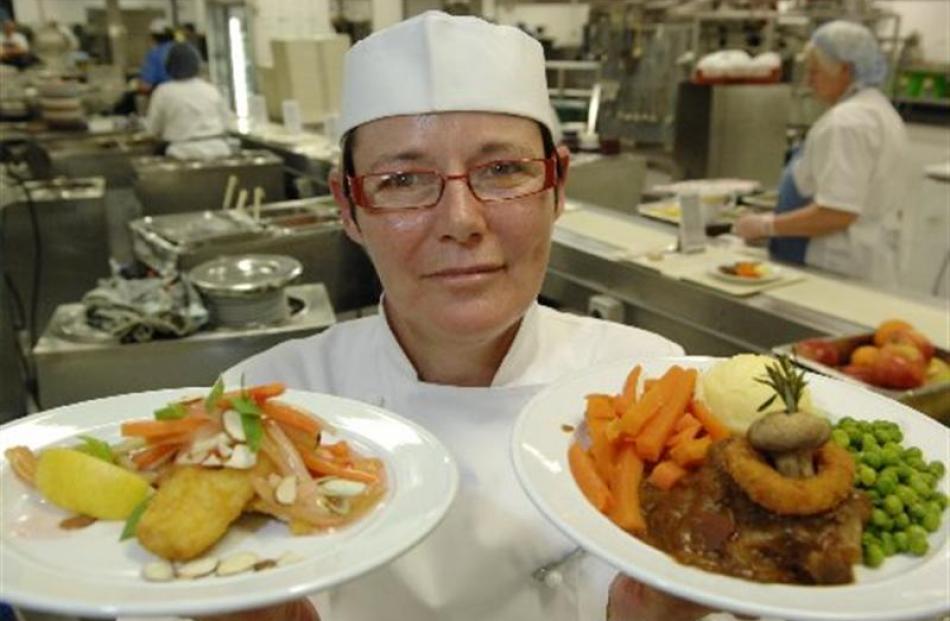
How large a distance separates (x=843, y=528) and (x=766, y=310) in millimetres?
1650

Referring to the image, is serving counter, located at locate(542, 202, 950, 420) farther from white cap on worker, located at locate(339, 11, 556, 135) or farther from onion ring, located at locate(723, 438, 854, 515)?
onion ring, located at locate(723, 438, 854, 515)

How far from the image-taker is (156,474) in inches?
42.3

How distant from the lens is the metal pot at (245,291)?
9.40ft

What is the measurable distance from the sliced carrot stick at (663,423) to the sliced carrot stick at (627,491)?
16 mm

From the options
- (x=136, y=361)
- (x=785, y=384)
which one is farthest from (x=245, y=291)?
(x=785, y=384)

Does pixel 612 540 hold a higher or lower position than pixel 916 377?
higher

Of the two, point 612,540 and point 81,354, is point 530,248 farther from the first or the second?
point 81,354

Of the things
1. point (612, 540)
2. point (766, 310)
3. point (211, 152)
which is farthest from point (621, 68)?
point (612, 540)

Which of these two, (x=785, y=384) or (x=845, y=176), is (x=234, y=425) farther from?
(x=845, y=176)

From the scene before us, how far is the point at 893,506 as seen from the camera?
98cm

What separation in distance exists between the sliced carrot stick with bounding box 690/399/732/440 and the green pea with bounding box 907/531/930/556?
24 cm

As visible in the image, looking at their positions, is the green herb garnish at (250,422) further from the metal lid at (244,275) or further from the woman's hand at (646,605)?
the metal lid at (244,275)

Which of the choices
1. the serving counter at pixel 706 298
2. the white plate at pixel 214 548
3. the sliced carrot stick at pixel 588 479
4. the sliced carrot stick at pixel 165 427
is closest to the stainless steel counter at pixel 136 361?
the serving counter at pixel 706 298

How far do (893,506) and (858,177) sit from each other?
283 centimetres
